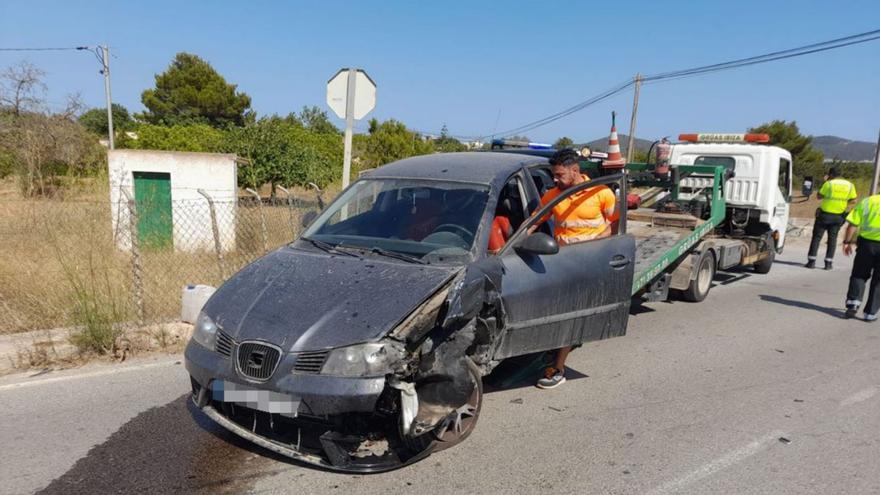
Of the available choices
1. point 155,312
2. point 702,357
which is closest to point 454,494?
point 702,357

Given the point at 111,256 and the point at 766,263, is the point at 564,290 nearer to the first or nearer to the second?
the point at 111,256

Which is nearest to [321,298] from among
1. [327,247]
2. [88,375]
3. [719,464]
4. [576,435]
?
[327,247]

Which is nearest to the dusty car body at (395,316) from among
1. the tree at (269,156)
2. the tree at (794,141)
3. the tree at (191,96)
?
the tree at (269,156)

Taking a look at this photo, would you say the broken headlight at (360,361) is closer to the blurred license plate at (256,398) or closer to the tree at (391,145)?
the blurred license plate at (256,398)

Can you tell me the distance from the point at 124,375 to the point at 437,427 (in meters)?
3.06

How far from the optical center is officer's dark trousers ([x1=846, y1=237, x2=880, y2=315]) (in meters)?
7.39

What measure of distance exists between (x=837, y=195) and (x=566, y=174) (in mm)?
9471

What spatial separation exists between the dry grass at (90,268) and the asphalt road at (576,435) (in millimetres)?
921

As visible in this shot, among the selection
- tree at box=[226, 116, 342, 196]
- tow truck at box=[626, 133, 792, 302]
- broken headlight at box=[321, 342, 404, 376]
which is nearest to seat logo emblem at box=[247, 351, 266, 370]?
broken headlight at box=[321, 342, 404, 376]

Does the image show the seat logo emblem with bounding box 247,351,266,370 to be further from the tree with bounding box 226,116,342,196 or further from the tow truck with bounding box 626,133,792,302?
the tree with bounding box 226,116,342,196

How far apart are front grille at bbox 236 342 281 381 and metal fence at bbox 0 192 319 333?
292cm

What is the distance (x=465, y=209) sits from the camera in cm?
441

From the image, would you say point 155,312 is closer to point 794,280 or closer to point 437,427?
point 437,427

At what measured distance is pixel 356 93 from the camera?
24.6 feet
